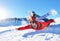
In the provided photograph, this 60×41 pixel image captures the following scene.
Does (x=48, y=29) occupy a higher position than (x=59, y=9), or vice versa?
(x=59, y=9)

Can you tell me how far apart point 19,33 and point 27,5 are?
33cm

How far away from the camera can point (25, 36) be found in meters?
1.63

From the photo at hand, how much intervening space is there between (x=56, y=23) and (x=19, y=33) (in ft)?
1.38

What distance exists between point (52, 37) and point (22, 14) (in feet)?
1.37

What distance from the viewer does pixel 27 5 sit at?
1.71m

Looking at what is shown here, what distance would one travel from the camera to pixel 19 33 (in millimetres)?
1652

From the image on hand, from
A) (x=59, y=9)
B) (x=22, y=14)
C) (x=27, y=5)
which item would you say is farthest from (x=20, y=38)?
(x=59, y=9)

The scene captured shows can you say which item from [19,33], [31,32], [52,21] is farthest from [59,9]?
[19,33]

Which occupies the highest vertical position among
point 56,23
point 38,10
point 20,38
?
point 38,10

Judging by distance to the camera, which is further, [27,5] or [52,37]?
[27,5]

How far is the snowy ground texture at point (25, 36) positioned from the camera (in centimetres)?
160

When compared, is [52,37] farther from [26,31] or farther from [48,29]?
[26,31]

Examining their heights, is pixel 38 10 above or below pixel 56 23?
above

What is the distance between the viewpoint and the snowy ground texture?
5.25 feet
